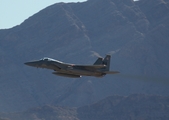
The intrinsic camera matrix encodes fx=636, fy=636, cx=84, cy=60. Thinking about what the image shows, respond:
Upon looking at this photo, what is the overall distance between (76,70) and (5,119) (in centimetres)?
11021

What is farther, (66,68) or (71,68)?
(66,68)

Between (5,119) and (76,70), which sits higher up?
(76,70)

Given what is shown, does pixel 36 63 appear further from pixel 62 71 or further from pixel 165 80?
pixel 165 80

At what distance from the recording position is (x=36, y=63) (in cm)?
8969

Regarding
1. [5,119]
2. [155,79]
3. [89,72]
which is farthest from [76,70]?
[5,119]

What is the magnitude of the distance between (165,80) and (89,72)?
1277 cm

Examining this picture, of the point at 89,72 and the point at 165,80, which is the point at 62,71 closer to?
the point at 89,72

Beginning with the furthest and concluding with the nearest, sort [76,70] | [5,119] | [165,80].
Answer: [5,119], [165,80], [76,70]

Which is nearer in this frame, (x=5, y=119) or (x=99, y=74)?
(x=99, y=74)

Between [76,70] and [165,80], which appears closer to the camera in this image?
[76,70]

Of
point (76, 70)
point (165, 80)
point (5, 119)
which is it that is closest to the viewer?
point (76, 70)

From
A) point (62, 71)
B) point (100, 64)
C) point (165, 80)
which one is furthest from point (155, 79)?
point (62, 71)

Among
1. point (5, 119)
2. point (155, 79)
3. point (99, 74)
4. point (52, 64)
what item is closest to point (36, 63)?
point (52, 64)

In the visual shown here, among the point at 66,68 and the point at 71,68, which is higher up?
the point at 71,68
